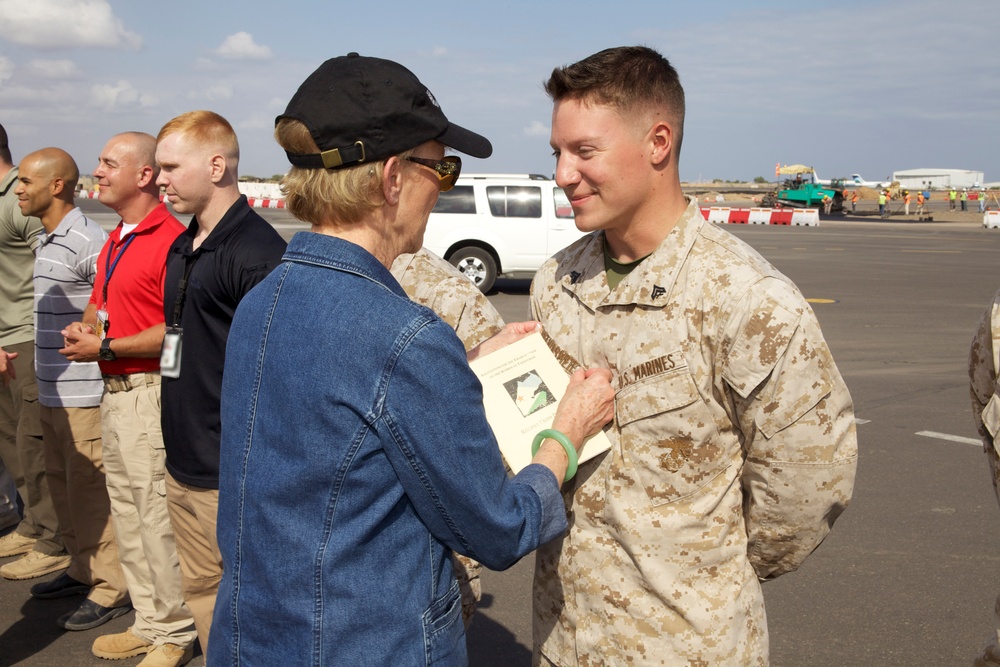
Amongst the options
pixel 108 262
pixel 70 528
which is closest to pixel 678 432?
pixel 108 262

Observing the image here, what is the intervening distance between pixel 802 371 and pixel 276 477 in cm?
125

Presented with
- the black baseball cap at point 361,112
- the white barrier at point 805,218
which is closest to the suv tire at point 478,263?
the black baseball cap at point 361,112

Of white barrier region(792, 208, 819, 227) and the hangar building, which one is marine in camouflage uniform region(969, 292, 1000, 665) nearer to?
white barrier region(792, 208, 819, 227)

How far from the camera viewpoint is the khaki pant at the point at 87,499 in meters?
4.69

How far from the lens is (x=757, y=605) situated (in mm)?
2291

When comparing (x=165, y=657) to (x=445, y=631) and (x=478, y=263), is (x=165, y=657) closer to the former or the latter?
(x=445, y=631)

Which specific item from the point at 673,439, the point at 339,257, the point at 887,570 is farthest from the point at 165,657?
the point at 887,570

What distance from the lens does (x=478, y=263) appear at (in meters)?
15.3

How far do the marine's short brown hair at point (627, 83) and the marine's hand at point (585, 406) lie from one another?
65 centimetres

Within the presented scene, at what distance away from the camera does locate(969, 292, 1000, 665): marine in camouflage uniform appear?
247 cm

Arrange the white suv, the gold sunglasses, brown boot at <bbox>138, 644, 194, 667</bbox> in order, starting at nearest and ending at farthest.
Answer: the gold sunglasses
brown boot at <bbox>138, 644, 194, 667</bbox>
the white suv

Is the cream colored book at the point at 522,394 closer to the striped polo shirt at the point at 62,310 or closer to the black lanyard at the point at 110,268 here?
the black lanyard at the point at 110,268

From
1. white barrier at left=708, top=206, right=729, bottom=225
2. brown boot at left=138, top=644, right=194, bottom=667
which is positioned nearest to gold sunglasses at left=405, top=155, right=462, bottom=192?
brown boot at left=138, top=644, right=194, bottom=667

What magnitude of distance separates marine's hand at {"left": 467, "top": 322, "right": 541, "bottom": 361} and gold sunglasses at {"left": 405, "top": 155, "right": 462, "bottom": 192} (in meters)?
0.50
